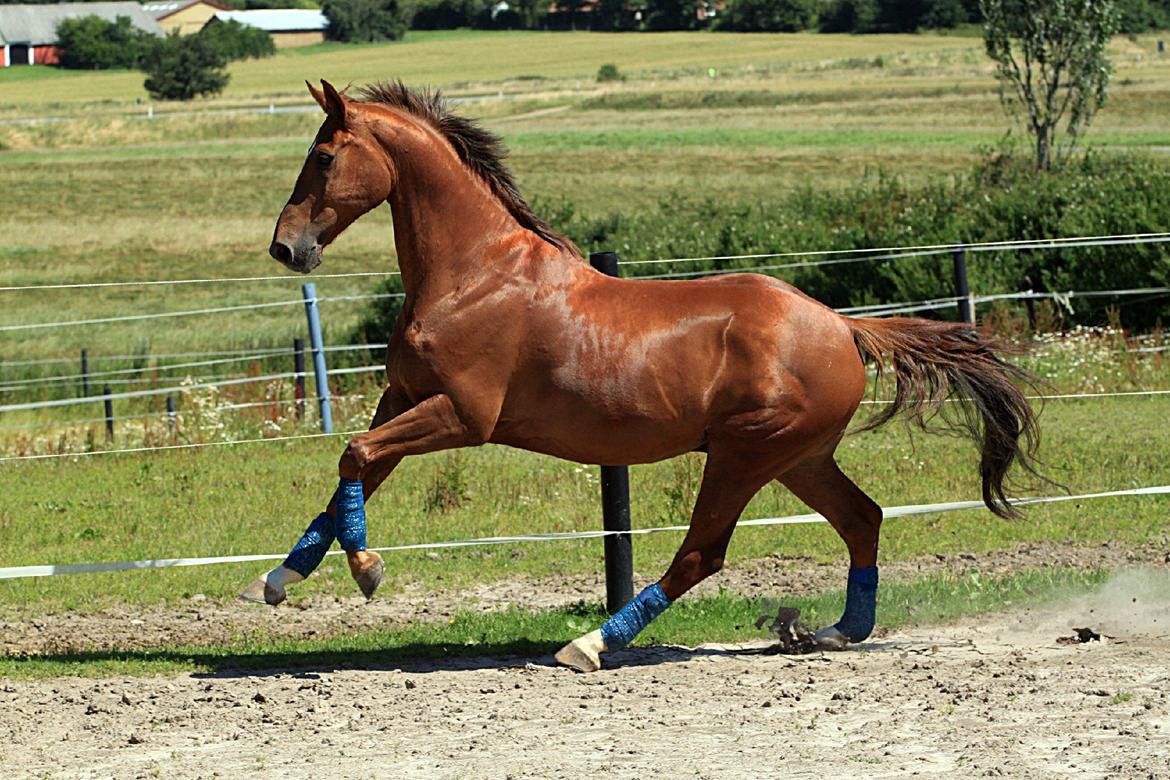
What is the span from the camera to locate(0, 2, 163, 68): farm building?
107625 mm

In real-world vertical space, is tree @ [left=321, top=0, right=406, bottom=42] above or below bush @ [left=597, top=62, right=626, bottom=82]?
above

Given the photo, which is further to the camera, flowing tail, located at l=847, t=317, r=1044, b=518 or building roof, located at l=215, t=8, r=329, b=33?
building roof, located at l=215, t=8, r=329, b=33

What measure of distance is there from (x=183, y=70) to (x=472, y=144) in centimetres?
8311

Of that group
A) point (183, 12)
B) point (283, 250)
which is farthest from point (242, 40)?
point (283, 250)

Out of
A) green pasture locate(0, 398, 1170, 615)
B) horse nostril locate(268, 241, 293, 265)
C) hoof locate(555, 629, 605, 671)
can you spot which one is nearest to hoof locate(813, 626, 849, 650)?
hoof locate(555, 629, 605, 671)

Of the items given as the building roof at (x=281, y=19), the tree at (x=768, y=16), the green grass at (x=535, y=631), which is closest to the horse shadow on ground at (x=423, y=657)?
the green grass at (x=535, y=631)

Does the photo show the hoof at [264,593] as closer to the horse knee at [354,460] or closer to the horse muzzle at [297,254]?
the horse knee at [354,460]

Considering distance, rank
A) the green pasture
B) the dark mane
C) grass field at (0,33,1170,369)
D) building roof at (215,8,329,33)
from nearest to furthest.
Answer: the dark mane < the green pasture < grass field at (0,33,1170,369) < building roof at (215,8,329,33)

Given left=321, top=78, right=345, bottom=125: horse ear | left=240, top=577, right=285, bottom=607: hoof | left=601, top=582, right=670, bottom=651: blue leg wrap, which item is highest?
left=321, top=78, right=345, bottom=125: horse ear

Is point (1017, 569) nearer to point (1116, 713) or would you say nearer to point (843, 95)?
point (1116, 713)

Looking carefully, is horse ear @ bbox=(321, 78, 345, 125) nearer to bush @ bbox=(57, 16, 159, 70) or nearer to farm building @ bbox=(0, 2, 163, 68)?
bush @ bbox=(57, 16, 159, 70)

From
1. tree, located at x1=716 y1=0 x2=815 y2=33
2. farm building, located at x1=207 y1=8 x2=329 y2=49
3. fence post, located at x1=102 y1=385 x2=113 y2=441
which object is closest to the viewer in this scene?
fence post, located at x1=102 y1=385 x2=113 y2=441

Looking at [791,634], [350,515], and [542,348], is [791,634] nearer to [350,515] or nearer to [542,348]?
[542,348]

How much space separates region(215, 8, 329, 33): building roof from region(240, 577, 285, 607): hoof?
11072 cm
